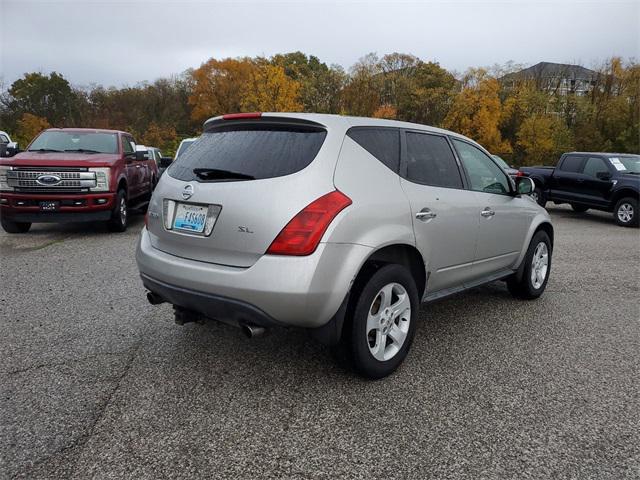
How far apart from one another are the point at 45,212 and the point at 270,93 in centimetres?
3066

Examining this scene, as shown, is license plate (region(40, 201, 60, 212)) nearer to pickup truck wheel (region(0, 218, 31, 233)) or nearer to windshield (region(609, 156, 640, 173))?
pickup truck wheel (region(0, 218, 31, 233))

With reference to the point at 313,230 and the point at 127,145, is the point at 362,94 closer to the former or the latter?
the point at 127,145

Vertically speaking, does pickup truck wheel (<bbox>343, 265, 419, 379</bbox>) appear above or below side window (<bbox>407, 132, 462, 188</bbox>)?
below

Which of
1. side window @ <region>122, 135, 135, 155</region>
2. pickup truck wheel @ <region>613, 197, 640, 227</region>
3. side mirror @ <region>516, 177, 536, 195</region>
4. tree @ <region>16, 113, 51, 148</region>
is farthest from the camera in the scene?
tree @ <region>16, 113, 51, 148</region>

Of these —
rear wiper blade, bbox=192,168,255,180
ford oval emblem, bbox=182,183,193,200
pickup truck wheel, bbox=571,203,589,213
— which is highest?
rear wiper blade, bbox=192,168,255,180

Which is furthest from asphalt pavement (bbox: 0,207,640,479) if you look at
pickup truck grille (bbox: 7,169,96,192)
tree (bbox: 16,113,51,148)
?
tree (bbox: 16,113,51,148)

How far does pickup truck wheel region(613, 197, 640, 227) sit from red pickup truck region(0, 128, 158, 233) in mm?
11341

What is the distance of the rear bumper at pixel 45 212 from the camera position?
790cm

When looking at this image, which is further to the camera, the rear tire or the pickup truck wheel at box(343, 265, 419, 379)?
the rear tire

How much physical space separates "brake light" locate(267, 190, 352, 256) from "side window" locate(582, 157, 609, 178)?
11989 mm

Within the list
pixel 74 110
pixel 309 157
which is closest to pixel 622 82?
pixel 309 157

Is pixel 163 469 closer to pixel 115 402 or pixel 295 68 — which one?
pixel 115 402

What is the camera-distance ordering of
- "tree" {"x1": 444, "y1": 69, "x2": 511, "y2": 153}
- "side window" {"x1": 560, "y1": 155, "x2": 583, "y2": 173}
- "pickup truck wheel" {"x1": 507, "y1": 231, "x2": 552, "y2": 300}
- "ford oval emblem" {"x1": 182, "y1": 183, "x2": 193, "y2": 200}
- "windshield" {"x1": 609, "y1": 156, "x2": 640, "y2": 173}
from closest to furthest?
1. "ford oval emblem" {"x1": 182, "y1": 183, "x2": 193, "y2": 200}
2. "pickup truck wheel" {"x1": 507, "y1": 231, "x2": 552, "y2": 300}
3. "windshield" {"x1": 609, "y1": 156, "x2": 640, "y2": 173}
4. "side window" {"x1": 560, "y1": 155, "x2": 583, "y2": 173}
5. "tree" {"x1": 444, "y1": 69, "x2": 511, "y2": 153}

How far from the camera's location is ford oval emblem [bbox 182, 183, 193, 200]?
10.1ft
